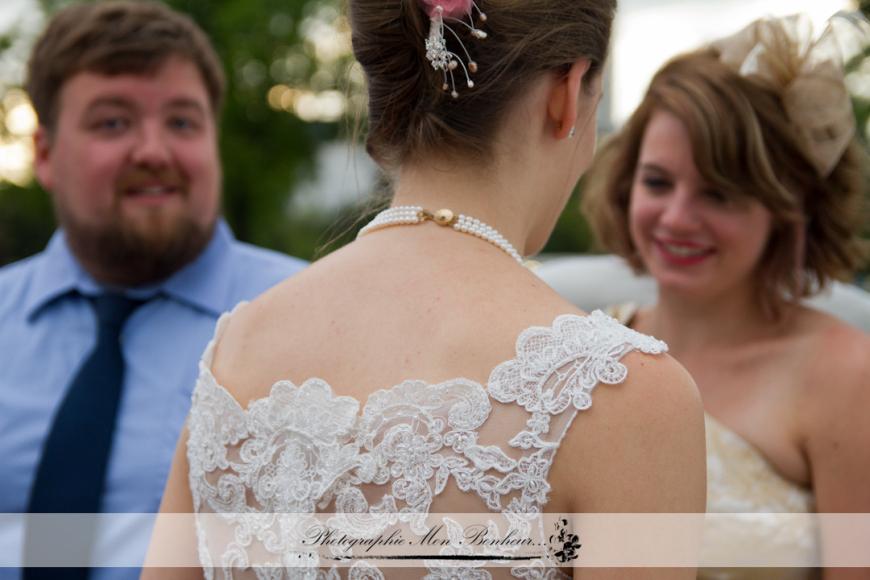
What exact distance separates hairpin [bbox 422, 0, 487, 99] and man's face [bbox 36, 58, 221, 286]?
195cm

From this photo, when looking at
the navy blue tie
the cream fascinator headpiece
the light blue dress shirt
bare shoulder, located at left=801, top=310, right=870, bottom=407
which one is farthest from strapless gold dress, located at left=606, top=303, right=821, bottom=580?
the navy blue tie

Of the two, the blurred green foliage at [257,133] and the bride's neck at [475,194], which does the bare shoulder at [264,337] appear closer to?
the bride's neck at [475,194]

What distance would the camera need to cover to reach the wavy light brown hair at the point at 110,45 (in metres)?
3.19

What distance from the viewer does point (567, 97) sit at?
1544 millimetres

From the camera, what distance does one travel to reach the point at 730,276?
9.77ft

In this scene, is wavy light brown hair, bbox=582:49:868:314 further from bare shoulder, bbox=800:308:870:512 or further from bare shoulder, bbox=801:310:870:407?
bare shoulder, bbox=800:308:870:512

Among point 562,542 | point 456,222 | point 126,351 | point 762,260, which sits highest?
point 456,222

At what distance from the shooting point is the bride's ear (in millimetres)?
1537

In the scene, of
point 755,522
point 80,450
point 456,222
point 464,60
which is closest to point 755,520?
point 755,522

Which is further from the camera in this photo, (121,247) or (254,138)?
(254,138)

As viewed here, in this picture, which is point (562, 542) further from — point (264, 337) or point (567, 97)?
point (567, 97)

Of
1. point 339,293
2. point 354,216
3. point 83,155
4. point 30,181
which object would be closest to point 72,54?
point 83,155

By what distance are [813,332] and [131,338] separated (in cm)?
223

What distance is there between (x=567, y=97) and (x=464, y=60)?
0.62ft
